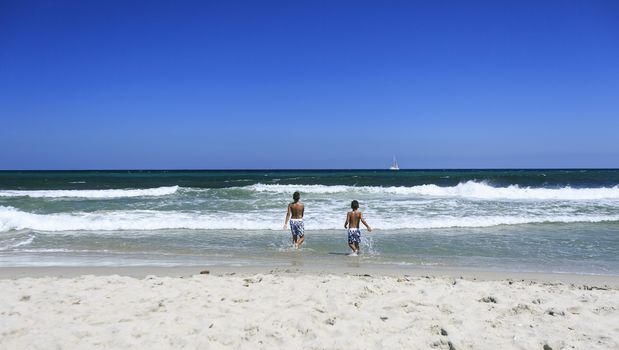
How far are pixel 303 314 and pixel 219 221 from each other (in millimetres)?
10082

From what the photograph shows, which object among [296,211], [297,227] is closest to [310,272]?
[297,227]

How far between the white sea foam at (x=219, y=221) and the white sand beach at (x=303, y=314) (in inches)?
284

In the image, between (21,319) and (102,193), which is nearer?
(21,319)

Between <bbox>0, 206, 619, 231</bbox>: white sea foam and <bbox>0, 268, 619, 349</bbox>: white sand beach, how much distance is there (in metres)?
7.21

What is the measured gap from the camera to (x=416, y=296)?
18.4ft

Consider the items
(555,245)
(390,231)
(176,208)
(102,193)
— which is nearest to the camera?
(555,245)

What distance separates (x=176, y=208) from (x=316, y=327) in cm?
1470

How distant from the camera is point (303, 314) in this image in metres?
4.84

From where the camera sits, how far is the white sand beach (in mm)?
4156

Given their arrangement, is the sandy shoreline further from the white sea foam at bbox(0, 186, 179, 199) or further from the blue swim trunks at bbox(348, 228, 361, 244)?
the white sea foam at bbox(0, 186, 179, 199)

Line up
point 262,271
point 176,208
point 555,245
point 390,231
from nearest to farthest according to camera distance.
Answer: point 262,271
point 555,245
point 390,231
point 176,208

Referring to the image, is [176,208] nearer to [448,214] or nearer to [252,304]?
[448,214]

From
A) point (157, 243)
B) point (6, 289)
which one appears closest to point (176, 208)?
point (157, 243)

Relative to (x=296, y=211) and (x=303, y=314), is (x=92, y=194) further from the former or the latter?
(x=303, y=314)
